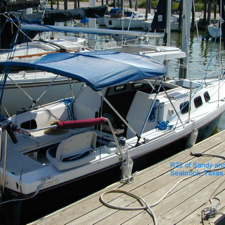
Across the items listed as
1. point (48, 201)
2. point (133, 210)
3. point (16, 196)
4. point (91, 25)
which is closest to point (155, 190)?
point (133, 210)

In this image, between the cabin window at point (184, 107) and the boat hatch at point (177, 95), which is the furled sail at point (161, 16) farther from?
the cabin window at point (184, 107)

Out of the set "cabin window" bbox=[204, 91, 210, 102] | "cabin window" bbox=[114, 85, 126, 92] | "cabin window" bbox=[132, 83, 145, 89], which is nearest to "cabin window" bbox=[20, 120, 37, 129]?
"cabin window" bbox=[114, 85, 126, 92]

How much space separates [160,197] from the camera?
6066 mm

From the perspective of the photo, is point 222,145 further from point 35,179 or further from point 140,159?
point 35,179

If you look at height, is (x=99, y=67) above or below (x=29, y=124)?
above

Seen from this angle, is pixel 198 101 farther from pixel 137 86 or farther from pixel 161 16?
pixel 161 16

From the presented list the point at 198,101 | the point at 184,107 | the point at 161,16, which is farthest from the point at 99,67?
the point at 161,16

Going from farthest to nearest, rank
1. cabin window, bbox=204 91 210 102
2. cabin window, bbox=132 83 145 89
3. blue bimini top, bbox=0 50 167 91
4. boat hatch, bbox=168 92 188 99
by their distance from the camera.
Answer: cabin window, bbox=204 91 210 102 → cabin window, bbox=132 83 145 89 → boat hatch, bbox=168 92 188 99 → blue bimini top, bbox=0 50 167 91

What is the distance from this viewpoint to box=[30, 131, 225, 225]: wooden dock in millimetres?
5488

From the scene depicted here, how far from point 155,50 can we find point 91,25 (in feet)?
21.2

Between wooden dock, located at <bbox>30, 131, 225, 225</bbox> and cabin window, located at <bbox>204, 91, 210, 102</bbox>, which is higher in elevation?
cabin window, located at <bbox>204, 91, 210, 102</bbox>

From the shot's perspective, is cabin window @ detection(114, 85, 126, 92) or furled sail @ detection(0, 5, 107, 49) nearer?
cabin window @ detection(114, 85, 126, 92)

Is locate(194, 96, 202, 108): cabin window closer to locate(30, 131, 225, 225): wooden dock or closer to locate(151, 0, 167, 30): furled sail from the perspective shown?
locate(30, 131, 225, 225): wooden dock

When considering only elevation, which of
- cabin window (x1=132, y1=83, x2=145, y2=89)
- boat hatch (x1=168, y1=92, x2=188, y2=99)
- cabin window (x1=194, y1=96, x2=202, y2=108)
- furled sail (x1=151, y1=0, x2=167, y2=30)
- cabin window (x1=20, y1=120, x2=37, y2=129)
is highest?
furled sail (x1=151, y1=0, x2=167, y2=30)
